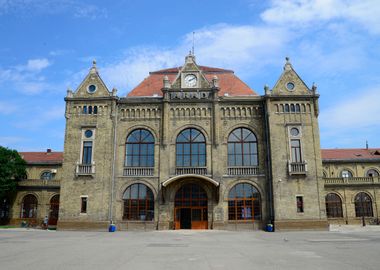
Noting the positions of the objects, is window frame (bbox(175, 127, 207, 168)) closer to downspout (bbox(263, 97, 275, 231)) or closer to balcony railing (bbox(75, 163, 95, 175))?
downspout (bbox(263, 97, 275, 231))

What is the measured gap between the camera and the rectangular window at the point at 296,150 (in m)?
32.4

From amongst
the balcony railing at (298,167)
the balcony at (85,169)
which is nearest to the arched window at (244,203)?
the balcony railing at (298,167)

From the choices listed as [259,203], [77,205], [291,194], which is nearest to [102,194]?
[77,205]

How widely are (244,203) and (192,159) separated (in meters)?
6.51

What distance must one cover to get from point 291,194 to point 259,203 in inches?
122

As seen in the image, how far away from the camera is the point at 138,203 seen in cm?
3234

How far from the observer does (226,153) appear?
33.1 meters

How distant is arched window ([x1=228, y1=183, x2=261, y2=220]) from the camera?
32.0 meters

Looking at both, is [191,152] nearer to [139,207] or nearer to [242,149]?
[242,149]

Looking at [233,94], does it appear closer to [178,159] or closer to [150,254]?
[178,159]

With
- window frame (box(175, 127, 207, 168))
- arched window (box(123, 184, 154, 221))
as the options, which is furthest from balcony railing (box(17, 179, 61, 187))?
window frame (box(175, 127, 207, 168))

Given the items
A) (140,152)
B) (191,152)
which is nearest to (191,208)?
(191,152)

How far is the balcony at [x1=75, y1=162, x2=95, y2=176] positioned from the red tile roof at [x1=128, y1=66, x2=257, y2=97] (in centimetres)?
893

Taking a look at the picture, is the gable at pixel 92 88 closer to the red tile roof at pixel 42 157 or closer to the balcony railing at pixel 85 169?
the balcony railing at pixel 85 169
